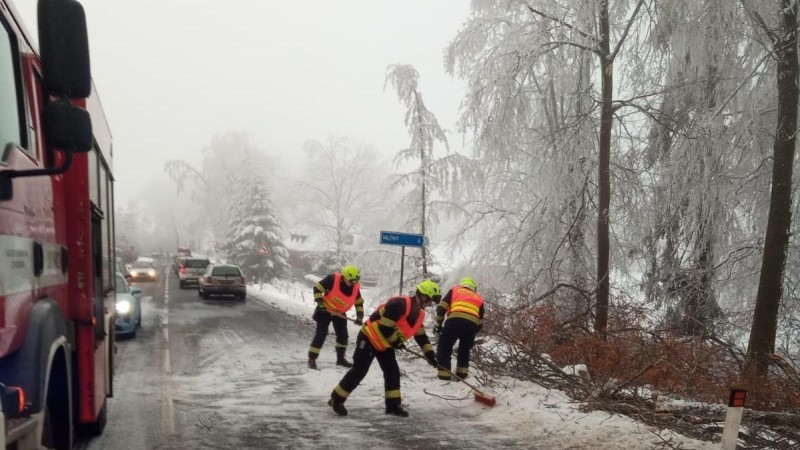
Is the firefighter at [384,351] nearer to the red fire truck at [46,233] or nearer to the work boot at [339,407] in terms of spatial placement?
the work boot at [339,407]

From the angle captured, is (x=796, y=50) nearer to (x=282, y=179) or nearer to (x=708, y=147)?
(x=708, y=147)

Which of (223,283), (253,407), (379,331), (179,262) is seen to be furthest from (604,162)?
(179,262)

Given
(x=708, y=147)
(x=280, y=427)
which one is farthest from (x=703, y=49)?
(x=280, y=427)

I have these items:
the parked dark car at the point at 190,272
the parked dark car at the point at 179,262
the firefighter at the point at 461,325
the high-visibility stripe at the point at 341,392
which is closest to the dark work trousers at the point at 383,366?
the high-visibility stripe at the point at 341,392

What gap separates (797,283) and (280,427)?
9281 mm

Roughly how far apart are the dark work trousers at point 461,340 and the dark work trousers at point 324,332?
7.37 feet

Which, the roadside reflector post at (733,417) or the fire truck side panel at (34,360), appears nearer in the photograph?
the fire truck side panel at (34,360)

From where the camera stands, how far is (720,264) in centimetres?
1195

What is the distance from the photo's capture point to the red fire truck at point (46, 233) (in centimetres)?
263

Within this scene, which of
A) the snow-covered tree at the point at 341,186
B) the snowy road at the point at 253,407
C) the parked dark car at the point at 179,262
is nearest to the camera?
the snowy road at the point at 253,407

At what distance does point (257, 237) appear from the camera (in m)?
38.0

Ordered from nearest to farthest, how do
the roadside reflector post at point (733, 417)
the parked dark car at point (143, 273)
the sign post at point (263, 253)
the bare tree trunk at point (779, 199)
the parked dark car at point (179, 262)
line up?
the roadside reflector post at point (733, 417)
the bare tree trunk at point (779, 199)
the parked dark car at point (143, 273)
the parked dark car at point (179, 262)
the sign post at point (263, 253)

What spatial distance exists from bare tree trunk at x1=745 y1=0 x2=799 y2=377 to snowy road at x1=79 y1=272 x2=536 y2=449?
5474mm

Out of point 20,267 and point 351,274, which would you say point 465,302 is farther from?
point 20,267
